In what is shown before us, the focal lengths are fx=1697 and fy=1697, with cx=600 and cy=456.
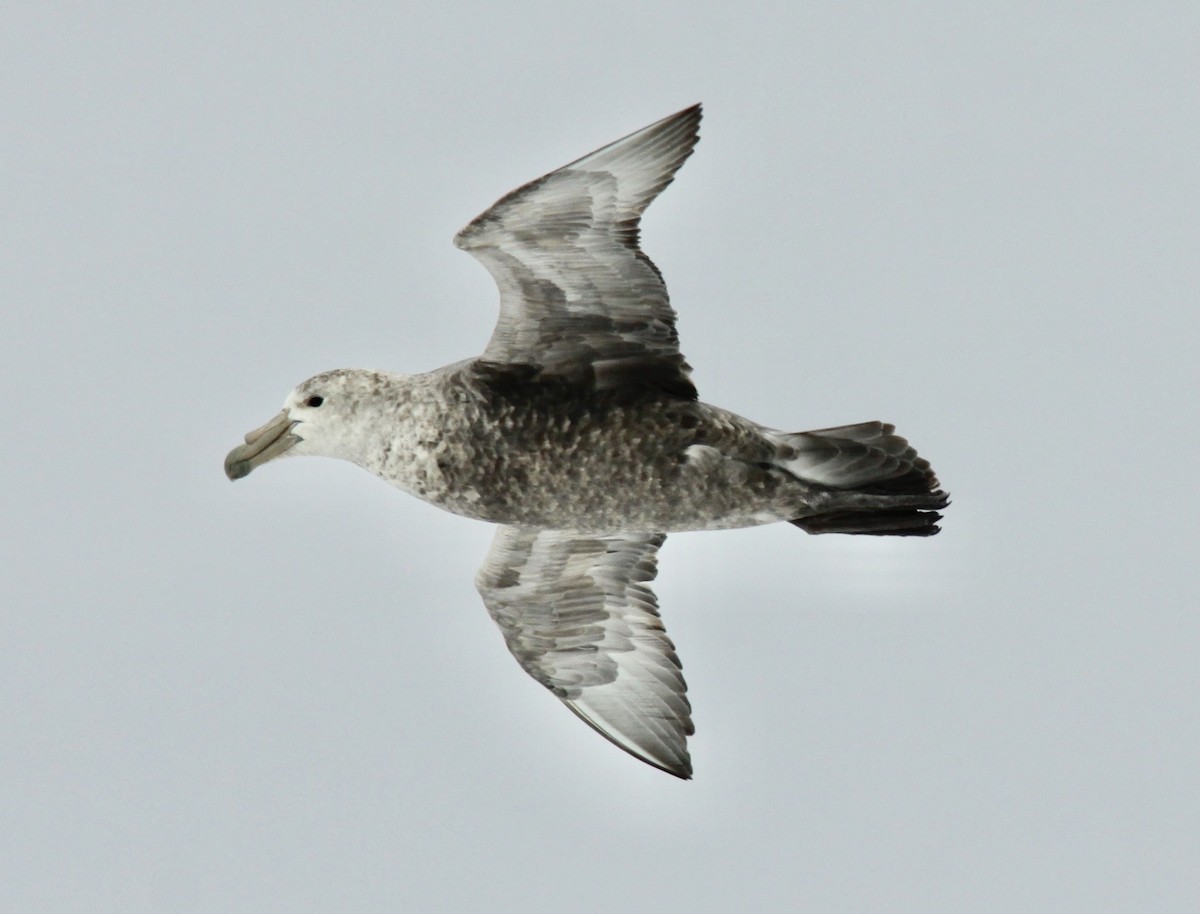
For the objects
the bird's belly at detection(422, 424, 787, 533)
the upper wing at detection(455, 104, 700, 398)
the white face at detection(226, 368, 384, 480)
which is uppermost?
the upper wing at detection(455, 104, 700, 398)

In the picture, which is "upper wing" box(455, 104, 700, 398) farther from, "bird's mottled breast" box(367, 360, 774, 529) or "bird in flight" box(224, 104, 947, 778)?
"bird's mottled breast" box(367, 360, 774, 529)

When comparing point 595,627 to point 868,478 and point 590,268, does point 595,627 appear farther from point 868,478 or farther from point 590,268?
point 590,268

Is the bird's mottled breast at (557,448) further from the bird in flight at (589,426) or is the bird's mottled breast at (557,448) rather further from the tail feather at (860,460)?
the tail feather at (860,460)

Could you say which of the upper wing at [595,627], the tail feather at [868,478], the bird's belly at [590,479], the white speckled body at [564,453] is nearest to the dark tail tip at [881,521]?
the tail feather at [868,478]

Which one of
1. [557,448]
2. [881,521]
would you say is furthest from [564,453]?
[881,521]

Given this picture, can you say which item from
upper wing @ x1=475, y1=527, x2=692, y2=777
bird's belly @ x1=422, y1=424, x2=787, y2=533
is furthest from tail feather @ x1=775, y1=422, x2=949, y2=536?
upper wing @ x1=475, y1=527, x2=692, y2=777

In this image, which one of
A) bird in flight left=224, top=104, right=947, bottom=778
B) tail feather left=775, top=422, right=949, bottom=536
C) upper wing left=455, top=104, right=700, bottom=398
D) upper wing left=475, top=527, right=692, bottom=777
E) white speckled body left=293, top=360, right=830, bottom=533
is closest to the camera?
upper wing left=455, top=104, right=700, bottom=398

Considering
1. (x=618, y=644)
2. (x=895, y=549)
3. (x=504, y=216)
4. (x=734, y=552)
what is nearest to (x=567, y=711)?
(x=618, y=644)
